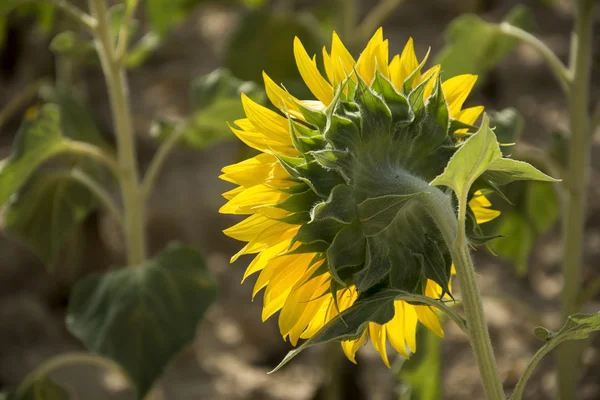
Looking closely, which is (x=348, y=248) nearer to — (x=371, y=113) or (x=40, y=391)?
(x=371, y=113)

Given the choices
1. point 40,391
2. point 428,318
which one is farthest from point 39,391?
point 428,318

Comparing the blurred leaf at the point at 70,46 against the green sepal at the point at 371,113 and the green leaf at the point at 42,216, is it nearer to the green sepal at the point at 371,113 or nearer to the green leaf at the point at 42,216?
the green leaf at the point at 42,216

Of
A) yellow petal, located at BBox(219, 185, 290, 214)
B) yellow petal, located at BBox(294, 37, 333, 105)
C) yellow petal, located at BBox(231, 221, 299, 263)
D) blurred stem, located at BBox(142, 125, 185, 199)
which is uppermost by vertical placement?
yellow petal, located at BBox(294, 37, 333, 105)

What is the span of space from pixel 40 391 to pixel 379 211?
77 cm

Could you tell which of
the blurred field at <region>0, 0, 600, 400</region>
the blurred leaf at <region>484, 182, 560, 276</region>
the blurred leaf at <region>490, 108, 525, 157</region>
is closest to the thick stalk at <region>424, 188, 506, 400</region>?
the blurred leaf at <region>490, 108, 525, 157</region>

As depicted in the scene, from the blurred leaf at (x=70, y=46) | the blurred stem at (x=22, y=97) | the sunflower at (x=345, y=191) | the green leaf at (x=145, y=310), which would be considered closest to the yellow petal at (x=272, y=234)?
the sunflower at (x=345, y=191)

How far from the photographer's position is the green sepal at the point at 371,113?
0.49m

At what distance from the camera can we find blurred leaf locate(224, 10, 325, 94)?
141 centimetres

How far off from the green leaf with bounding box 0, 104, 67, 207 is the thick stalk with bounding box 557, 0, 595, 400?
62 centimetres

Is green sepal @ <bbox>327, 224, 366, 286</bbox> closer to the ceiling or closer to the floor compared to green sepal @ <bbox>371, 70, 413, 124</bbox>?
closer to the floor

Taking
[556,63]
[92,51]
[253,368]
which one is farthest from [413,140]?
[253,368]

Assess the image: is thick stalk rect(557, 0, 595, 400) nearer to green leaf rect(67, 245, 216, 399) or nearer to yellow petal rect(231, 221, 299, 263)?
green leaf rect(67, 245, 216, 399)

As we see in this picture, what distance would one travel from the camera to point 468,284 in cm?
49

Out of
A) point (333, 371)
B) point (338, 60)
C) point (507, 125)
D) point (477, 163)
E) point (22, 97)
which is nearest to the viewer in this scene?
point (477, 163)
